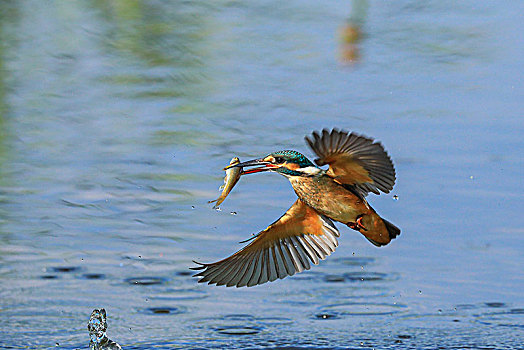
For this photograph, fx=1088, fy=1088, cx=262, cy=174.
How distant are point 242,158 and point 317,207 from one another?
2792 mm

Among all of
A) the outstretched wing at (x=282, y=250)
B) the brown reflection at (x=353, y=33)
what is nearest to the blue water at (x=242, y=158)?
the brown reflection at (x=353, y=33)

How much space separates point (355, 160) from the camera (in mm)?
3705

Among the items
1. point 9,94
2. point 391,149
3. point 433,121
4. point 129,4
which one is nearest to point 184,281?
point 391,149

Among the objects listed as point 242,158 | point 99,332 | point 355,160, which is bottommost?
point 99,332

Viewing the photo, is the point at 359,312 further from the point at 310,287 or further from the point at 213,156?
the point at 213,156

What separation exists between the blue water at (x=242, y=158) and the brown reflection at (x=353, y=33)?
0.02m

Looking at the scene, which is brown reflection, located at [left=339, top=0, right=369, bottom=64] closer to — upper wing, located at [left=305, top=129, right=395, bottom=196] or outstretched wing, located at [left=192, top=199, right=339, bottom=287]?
outstretched wing, located at [left=192, top=199, right=339, bottom=287]

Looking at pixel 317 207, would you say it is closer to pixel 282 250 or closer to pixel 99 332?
pixel 282 250

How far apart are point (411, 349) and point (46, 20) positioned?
22.1 ft

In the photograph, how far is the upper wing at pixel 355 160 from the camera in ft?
11.7

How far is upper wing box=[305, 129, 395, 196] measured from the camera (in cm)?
356

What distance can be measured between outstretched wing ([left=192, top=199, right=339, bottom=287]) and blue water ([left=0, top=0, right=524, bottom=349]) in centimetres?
82

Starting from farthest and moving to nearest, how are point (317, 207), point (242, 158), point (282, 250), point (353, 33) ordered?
point (353, 33) < point (242, 158) < point (282, 250) < point (317, 207)

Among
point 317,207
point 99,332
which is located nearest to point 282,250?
point 317,207
